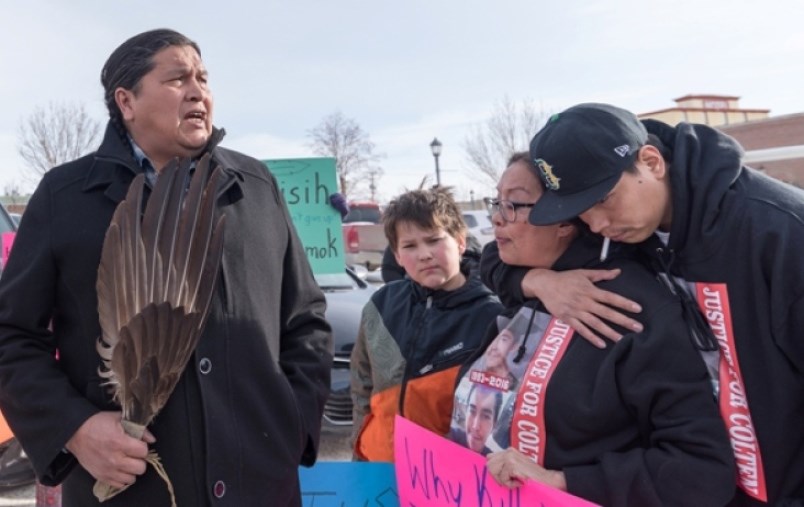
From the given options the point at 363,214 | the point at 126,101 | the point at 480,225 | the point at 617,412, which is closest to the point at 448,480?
the point at 617,412

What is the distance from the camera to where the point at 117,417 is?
1.86 metres

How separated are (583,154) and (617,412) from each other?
0.62 meters

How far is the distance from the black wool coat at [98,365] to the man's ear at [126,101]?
74mm

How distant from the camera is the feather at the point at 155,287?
180 centimetres

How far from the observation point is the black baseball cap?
5.76ft

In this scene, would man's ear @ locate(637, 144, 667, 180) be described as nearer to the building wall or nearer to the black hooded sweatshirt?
the black hooded sweatshirt

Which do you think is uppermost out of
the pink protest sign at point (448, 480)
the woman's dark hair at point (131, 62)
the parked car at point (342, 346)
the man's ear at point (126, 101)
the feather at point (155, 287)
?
the woman's dark hair at point (131, 62)

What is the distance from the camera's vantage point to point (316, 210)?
512 cm

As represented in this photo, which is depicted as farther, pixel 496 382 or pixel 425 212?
pixel 425 212

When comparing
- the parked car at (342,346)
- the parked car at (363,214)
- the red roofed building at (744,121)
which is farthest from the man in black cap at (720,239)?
the parked car at (363,214)

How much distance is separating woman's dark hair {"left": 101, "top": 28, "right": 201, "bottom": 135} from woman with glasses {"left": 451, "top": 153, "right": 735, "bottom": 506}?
131 cm

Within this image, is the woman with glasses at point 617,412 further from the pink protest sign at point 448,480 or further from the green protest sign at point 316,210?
the green protest sign at point 316,210

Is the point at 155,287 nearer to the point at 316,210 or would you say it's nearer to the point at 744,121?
the point at 316,210

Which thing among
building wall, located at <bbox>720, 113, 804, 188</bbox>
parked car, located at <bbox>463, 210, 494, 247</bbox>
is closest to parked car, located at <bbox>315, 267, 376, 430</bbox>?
parked car, located at <bbox>463, 210, 494, 247</bbox>
